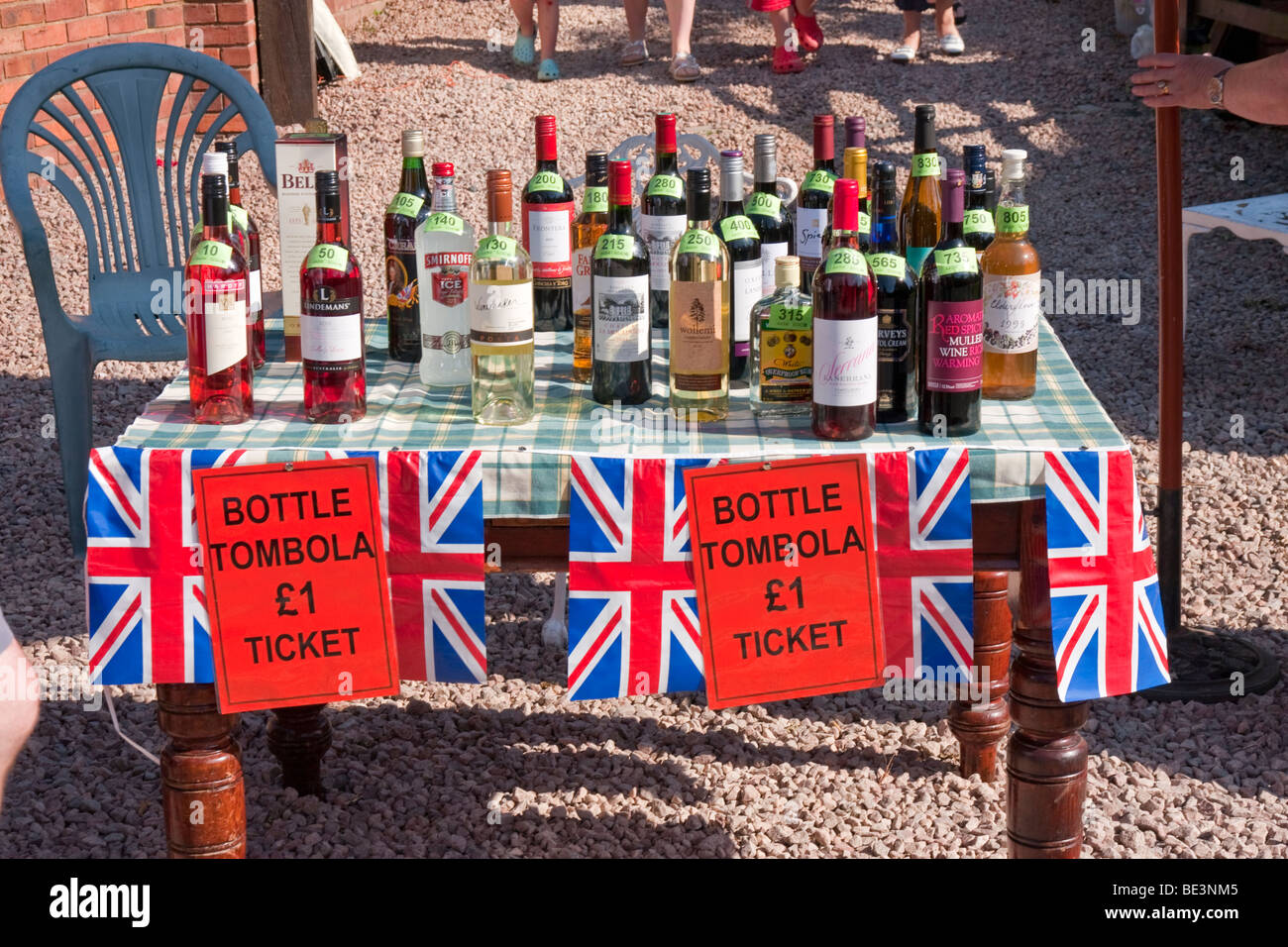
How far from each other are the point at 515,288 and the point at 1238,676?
2033 millimetres

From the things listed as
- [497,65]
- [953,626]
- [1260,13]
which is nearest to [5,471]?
[953,626]

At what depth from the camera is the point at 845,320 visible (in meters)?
1.97

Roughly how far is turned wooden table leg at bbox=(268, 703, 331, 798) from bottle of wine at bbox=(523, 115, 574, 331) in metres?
0.93

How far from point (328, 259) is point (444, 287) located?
224mm

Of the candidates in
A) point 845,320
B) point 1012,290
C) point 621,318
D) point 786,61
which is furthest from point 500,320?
point 786,61

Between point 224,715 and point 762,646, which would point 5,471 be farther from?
point 762,646

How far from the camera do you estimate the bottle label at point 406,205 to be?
95.3 inches

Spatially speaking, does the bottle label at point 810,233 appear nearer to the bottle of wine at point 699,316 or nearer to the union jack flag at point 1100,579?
the bottle of wine at point 699,316

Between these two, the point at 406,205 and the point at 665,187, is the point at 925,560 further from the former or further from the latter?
the point at 406,205

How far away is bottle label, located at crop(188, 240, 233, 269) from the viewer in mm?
2086

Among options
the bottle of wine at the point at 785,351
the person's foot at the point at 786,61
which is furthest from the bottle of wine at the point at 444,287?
the person's foot at the point at 786,61

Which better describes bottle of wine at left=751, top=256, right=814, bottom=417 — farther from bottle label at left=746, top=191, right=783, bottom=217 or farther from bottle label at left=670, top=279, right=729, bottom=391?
bottle label at left=746, top=191, right=783, bottom=217

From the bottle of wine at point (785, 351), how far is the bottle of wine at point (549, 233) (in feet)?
1.41

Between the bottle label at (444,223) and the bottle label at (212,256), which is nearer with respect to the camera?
the bottle label at (212,256)
